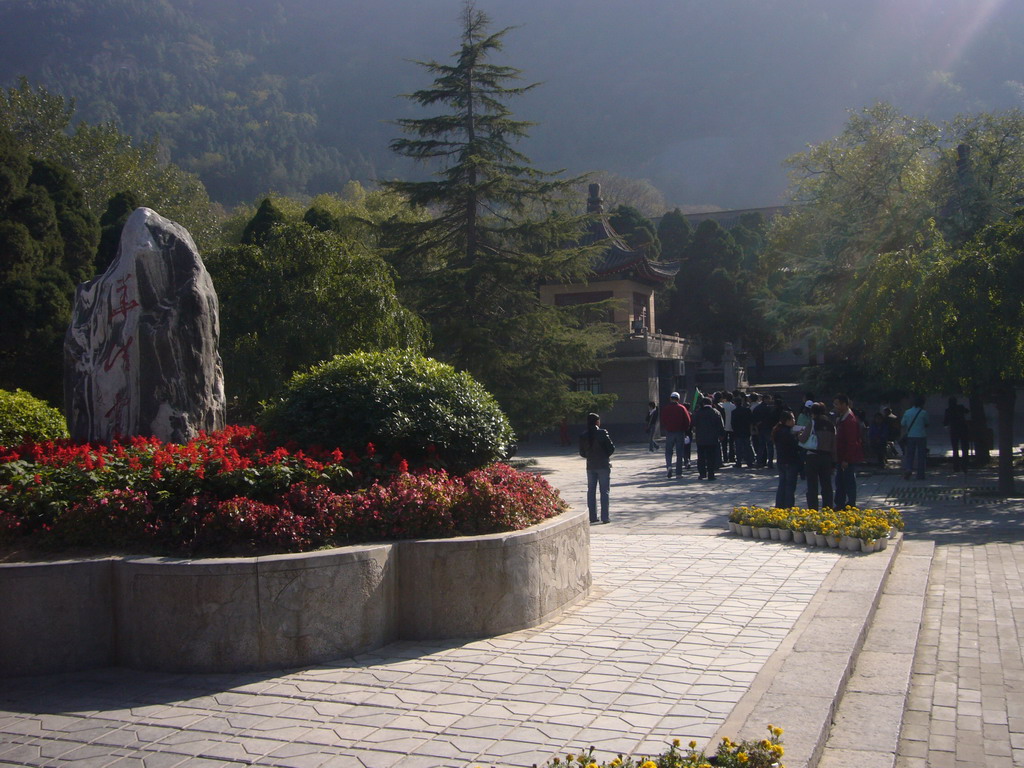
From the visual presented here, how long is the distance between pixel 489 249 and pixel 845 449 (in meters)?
14.4

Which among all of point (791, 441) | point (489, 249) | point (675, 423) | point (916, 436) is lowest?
point (916, 436)

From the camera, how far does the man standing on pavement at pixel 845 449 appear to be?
11.7m

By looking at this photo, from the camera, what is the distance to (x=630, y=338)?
3381 cm

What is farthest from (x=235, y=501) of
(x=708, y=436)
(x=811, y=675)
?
(x=708, y=436)

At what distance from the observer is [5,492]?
19.8 ft

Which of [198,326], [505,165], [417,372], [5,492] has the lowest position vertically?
[5,492]

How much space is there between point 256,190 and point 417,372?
92016 mm

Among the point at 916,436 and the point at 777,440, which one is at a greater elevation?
the point at 777,440

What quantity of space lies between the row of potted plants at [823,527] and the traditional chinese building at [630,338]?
67.5ft

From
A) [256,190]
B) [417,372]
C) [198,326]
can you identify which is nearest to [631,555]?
[417,372]

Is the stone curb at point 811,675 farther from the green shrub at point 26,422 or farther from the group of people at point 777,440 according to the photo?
the green shrub at point 26,422

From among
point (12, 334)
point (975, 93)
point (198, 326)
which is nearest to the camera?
point (198, 326)

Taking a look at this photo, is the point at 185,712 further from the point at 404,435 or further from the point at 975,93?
the point at 975,93

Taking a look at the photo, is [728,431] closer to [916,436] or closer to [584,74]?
[916,436]
